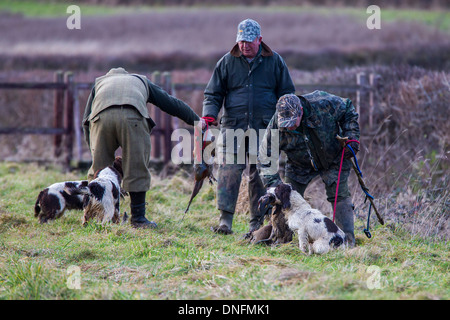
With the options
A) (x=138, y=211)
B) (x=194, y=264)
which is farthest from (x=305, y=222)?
(x=138, y=211)

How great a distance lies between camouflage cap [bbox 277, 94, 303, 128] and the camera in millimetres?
5449

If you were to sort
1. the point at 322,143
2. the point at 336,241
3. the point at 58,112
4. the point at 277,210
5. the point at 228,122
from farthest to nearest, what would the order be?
1. the point at 58,112
2. the point at 228,122
3. the point at 322,143
4. the point at 277,210
5. the point at 336,241

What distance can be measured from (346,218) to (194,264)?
1.85 metres

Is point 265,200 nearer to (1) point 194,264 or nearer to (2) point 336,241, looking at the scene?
(2) point 336,241

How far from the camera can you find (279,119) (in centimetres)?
554

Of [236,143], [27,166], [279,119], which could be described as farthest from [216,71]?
[27,166]

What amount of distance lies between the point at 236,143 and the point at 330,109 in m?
1.29

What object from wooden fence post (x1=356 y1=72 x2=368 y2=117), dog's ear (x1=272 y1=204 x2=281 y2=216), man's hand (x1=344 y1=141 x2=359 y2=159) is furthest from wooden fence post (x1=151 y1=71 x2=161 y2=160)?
man's hand (x1=344 y1=141 x2=359 y2=159)

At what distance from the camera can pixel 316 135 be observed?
5809 millimetres

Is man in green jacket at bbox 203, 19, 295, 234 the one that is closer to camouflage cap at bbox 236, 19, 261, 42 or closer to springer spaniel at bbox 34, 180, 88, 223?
camouflage cap at bbox 236, 19, 261, 42

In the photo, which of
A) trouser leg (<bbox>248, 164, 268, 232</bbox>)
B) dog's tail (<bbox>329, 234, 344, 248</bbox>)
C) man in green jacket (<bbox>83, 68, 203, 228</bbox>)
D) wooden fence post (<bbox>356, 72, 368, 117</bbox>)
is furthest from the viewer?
wooden fence post (<bbox>356, 72, 368, 117</bbox>)

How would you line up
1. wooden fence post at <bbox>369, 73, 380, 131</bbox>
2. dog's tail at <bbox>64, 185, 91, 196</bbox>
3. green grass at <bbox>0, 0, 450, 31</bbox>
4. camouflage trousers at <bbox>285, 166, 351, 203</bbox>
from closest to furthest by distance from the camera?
camouflage trousers at <bbox>285, 166, 351, 203</bbox>, dog's tail at <bbox>64, 185, 91, 196</bbox>, wooden fence post at <bbox>369, 73, 380, 131</bbox>, green grass at <bbox>0, 0, 450, 31</bbox>

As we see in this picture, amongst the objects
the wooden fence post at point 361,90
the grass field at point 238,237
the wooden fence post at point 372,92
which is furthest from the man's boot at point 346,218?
the wooden fence post at point 361,90

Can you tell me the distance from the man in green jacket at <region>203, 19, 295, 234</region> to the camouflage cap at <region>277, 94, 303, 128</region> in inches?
41.3
